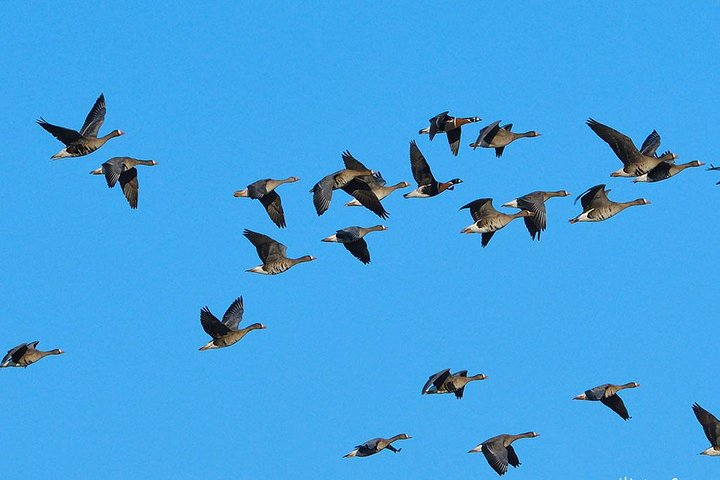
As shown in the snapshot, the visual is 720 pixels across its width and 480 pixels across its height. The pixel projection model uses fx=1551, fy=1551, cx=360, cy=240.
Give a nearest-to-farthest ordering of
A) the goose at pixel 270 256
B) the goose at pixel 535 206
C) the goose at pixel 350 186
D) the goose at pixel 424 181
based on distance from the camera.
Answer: the goose at pixel 350 186, the goose at pixel 535 206, the goose at pixel 270 256, the goose at pixel 424 181

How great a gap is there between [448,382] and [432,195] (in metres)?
4.62

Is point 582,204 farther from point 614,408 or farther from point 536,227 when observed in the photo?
point 614,408

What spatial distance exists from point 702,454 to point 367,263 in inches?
353

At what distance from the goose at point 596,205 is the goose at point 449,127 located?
3431 mm

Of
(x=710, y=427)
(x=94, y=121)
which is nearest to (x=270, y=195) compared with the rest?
(x=94, y=121)

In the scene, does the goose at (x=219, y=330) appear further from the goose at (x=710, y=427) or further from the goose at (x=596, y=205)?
the goose at (x=710, y=427)

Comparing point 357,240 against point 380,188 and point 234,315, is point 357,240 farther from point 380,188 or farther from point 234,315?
point 234,315

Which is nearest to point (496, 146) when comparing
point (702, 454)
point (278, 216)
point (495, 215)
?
point (495, 215)

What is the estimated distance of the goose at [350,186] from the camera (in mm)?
34250

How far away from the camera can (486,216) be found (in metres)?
36.1

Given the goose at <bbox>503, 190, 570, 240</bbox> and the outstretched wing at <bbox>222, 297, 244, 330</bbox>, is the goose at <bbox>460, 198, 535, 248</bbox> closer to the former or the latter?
the goose at <bbox>503, 190, 570, 240</bbox>

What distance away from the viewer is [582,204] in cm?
3609

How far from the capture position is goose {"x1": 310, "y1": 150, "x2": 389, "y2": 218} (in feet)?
112

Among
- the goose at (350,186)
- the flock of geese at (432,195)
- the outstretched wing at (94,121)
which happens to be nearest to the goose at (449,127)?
the flock of geese at (432,195)
